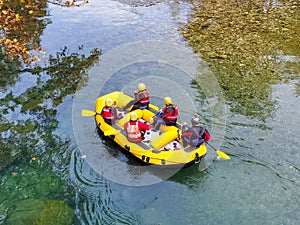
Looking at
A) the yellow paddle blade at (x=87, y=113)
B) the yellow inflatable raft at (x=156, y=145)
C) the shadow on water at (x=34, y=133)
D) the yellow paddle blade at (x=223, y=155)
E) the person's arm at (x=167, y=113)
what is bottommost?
the shadow on water at (x=34, y=133)

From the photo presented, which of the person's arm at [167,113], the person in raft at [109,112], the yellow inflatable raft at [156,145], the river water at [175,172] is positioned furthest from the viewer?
the person in raft at [109,112]

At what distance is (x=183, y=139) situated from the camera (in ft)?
27.4

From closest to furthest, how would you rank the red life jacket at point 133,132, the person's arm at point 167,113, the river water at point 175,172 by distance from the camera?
the river water at point 175,172 → the red life jacket at point 133,132 → the person's arm at point 167,113

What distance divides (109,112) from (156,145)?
6.21 ft

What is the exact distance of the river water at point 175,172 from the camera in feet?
24.0

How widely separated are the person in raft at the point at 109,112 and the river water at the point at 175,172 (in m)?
0.65

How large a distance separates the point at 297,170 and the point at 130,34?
35.3ft

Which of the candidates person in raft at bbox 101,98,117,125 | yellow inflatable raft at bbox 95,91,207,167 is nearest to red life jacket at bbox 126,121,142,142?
yellow inflatable raft at bbox 95,91,207,167

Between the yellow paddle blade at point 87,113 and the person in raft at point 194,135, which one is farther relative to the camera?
the yellow paddle blade at point 87,113

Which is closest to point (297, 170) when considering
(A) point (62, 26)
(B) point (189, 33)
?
(B) point (189, 33)

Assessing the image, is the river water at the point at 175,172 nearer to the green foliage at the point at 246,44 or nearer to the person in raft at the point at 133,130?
the green foliage at the point at 246,44

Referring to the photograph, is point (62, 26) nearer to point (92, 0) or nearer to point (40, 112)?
point (92, 0)

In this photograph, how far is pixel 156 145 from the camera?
27.5 ft

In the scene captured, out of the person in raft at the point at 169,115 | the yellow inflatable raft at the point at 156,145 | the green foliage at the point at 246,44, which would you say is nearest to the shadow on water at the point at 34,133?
the yellow inflatable raft at the point at 156,145
